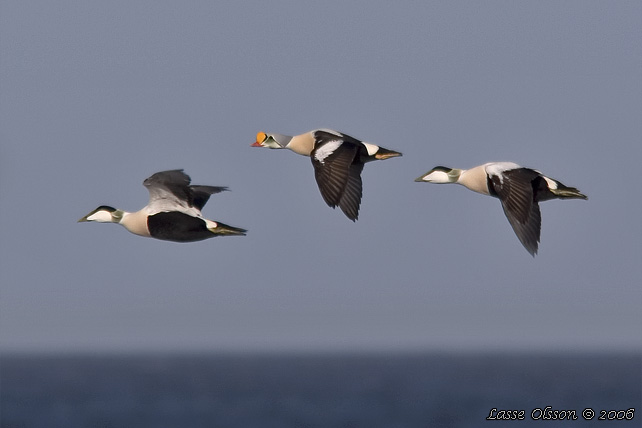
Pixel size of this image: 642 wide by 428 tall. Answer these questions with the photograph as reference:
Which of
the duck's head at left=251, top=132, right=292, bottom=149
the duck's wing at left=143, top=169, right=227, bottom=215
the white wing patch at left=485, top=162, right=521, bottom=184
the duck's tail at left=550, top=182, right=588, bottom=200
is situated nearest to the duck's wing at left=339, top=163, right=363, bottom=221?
the duck's head at left=251, top=132, right=292, bottom=149

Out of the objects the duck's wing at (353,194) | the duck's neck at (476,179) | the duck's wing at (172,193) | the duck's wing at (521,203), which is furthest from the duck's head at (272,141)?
the duck's wing at (521,203)

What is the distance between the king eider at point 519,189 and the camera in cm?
1575

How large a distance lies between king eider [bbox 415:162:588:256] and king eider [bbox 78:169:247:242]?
342cm

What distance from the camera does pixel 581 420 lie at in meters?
52.6

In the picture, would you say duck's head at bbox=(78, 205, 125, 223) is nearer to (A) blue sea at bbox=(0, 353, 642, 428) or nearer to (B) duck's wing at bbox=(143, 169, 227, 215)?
(B) duck's wing at bbox=(143, 169, 227, 215)

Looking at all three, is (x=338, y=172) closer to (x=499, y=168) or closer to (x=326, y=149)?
(x=326, y=149)

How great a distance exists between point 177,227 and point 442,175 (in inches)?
163

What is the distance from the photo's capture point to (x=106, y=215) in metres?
18.0

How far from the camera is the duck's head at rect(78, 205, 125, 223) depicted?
58.6 ft

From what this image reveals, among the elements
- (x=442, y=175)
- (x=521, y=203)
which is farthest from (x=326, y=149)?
(x=521, y=203)

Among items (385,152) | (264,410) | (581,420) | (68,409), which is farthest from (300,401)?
(385,152)

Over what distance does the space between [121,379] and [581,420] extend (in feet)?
134

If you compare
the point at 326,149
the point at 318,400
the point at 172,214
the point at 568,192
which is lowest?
the point at 318,400

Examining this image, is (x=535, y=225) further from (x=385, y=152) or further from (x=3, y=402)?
(x=3, y=402)
